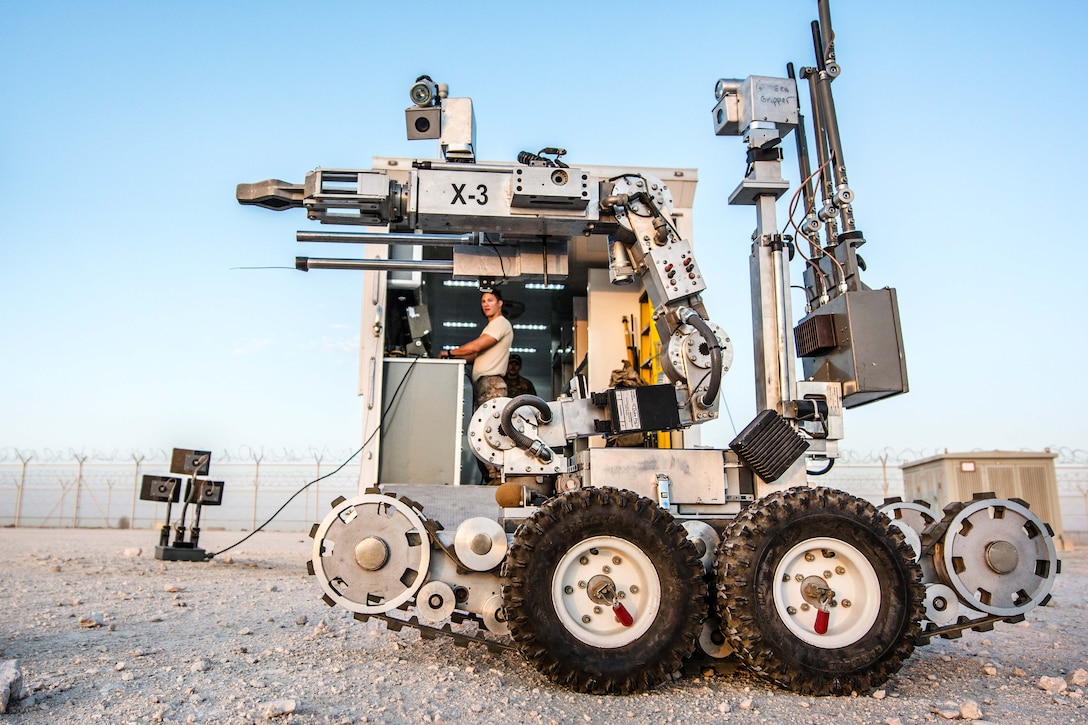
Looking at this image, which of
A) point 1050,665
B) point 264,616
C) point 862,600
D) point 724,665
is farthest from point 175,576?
point 1050,665

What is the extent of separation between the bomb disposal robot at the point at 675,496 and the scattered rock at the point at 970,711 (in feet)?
1.27

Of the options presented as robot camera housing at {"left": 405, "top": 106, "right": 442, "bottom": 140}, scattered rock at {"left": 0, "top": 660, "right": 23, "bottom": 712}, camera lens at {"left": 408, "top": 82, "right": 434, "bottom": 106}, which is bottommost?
scattered rock at {"left": 0, "top": 660, "right": 23, "bottom": 712}

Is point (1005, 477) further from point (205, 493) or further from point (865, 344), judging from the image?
point (205, 493)

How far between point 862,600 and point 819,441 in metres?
1.00

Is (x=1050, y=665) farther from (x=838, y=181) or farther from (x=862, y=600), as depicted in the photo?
(x=838, y=181)

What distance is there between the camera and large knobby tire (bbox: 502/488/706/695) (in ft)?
10.2

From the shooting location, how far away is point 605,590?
3246 mm

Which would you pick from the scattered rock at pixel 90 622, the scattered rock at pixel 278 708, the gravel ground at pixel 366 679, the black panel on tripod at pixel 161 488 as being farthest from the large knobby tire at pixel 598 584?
the black panel on tripod at pixel 161 488

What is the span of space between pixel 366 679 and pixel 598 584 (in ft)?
3.55

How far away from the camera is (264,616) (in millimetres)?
→ 5273

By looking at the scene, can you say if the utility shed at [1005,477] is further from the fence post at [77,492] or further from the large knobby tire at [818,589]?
the fence post at [77,492]

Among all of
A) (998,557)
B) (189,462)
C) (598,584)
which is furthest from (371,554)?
(189,462)

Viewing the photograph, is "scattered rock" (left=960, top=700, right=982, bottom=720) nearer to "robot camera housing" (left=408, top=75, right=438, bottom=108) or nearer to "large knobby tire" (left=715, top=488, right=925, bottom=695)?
"large knobby tire" (left=715, top=488, right=925, bottom=695)

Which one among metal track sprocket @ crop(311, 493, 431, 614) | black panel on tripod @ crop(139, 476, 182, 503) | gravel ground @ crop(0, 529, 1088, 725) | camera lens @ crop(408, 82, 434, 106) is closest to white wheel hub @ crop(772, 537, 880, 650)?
gravel ground @ crop(0, 529, 1088, 725)
